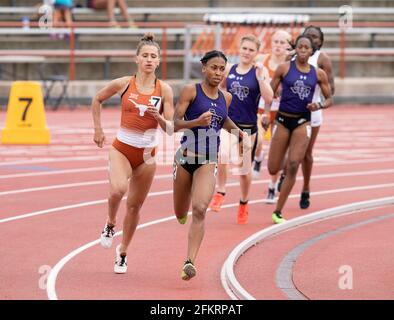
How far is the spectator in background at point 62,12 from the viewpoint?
29125mm

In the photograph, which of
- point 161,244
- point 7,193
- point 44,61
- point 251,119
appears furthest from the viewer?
point 44,61

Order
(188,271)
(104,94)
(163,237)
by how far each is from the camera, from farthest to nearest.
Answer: (163,237) < (104,94) < (188,271)

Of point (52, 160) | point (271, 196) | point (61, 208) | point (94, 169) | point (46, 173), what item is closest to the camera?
point (61, 208)

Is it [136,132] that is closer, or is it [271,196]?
[136,132]

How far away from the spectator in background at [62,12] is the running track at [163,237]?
8.62m

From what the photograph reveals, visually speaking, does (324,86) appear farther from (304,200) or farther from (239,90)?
(304,200)

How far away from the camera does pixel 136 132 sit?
1108 centimetres

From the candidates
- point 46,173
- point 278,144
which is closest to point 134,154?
point 278,144

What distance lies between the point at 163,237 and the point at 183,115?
8.01 ft

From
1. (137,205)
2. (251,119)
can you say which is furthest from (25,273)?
(251,119)

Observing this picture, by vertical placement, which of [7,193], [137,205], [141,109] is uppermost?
[141,109]
